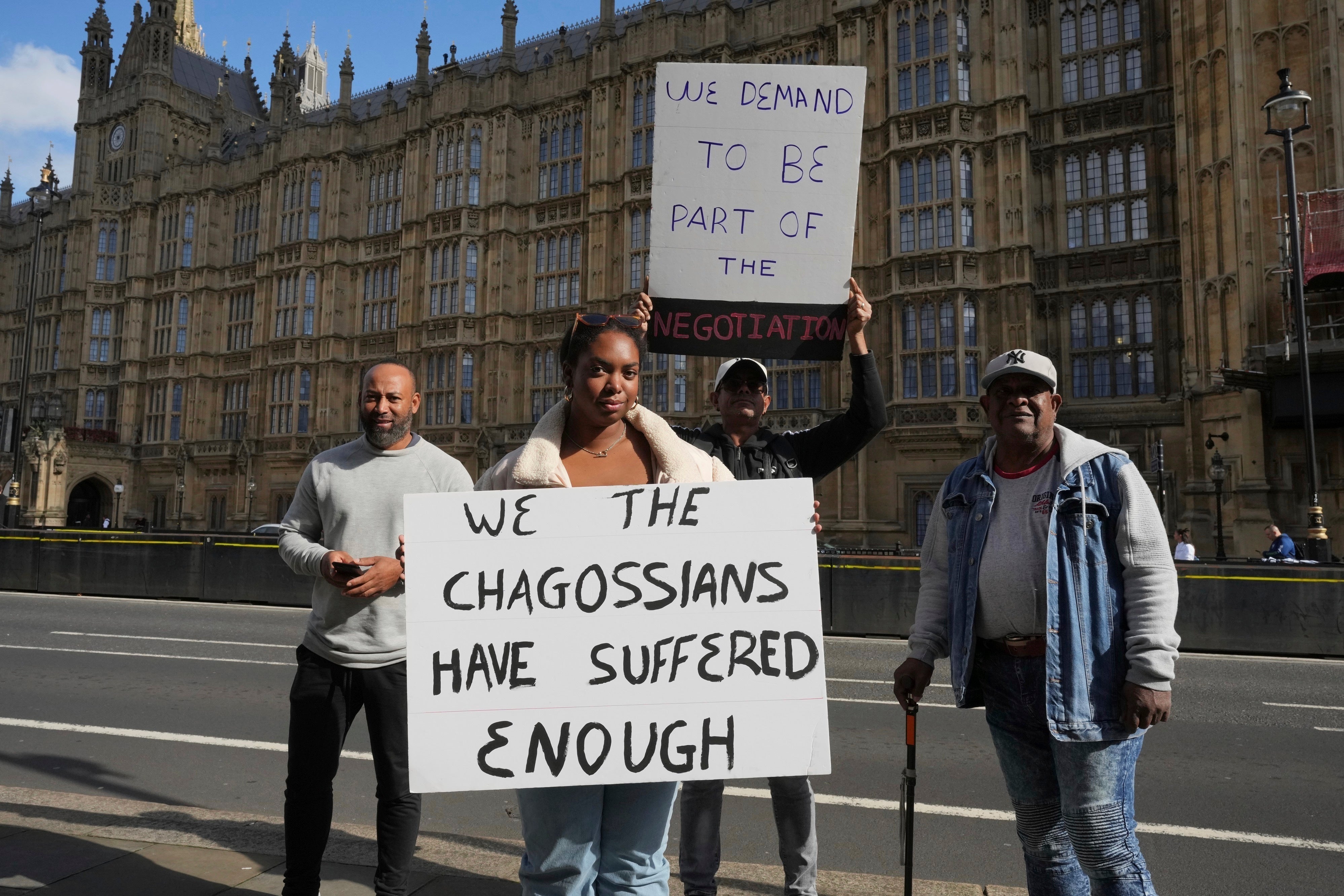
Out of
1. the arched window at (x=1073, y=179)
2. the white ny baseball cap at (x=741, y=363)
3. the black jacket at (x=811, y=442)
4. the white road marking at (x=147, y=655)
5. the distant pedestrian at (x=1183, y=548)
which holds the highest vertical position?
the arched window at (x=1073, y=179)

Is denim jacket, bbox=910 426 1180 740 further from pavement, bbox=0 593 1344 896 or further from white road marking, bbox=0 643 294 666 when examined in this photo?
white road marking, bbox=0 643 294 666

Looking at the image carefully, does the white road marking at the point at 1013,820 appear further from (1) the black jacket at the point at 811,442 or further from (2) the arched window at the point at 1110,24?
(2) the arched window at the point at 1110,24

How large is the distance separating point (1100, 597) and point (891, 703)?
5066 mm

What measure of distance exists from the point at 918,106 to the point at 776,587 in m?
24.1

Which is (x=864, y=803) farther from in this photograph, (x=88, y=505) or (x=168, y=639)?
(x=88, y=505)

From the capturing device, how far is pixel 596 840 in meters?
2.13

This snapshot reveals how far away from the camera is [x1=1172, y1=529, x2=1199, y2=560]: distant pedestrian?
48.6ft

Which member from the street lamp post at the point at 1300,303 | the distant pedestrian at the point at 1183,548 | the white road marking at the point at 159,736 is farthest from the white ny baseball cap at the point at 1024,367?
the street lamp post at the point at 1300,303

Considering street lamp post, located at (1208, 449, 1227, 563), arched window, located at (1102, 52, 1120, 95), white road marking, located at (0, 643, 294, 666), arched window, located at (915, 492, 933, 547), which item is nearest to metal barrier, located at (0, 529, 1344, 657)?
white road marking, located at (0, 643, 294, 666)

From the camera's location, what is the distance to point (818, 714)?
7.07 feet

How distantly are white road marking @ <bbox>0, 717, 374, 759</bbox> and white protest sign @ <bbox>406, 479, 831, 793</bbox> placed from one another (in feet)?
12.9

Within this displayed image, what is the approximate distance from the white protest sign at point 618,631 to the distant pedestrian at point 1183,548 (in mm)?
13169

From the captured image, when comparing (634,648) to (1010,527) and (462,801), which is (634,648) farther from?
(462,801)

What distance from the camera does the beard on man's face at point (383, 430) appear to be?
3.18 meters
